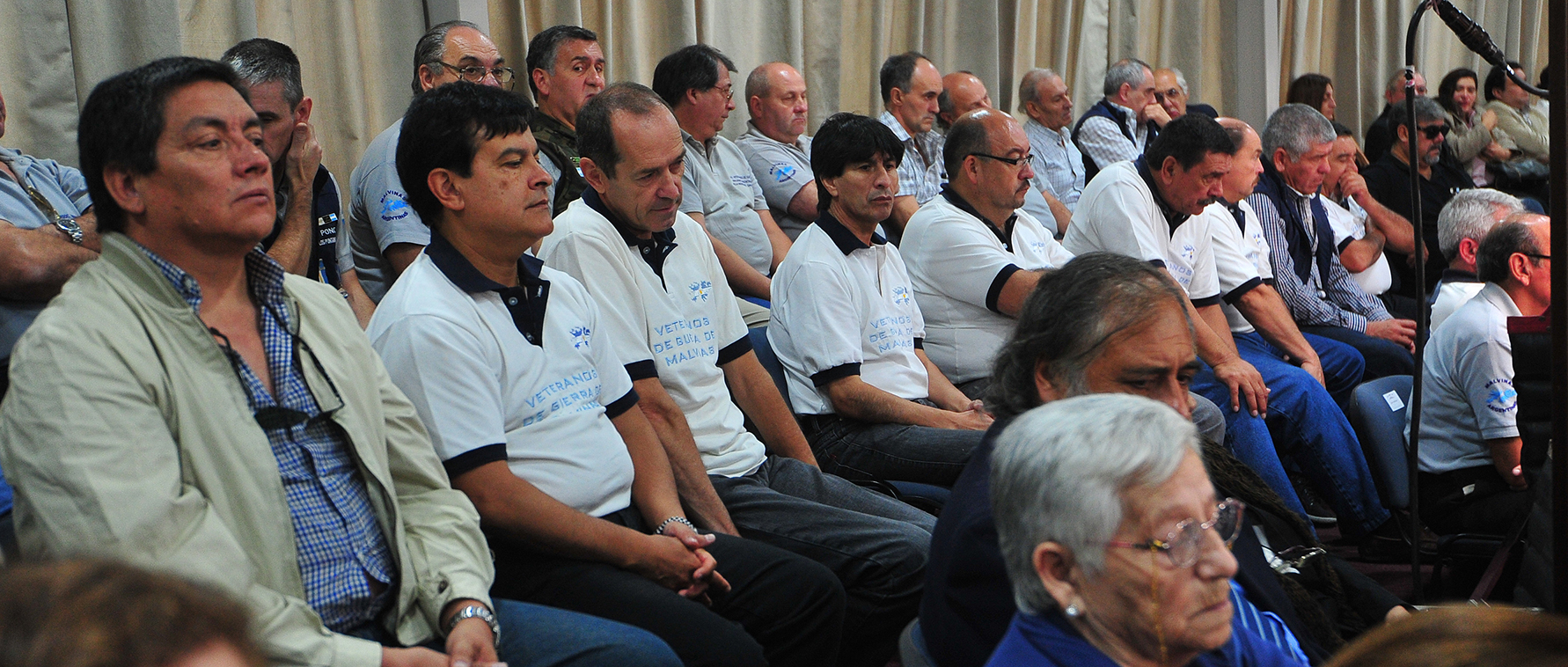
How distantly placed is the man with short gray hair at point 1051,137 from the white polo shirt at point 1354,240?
1.04 m

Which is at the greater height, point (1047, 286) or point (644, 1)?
point (644, 1)

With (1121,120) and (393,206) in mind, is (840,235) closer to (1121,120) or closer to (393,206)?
(393,206)

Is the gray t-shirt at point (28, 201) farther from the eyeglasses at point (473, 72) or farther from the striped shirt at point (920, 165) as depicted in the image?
the striped shirt at point (920, 165)

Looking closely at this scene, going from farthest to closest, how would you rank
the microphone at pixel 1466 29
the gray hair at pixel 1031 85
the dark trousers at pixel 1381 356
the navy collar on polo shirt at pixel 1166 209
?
the gray hair at pixel 1031 85 → the dark trousers at pixel 1381 356 → the navy collar on polo shirt at pixel 1166 209 → the microphone at pixel 1466 29

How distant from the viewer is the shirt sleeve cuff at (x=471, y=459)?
5.98 ft

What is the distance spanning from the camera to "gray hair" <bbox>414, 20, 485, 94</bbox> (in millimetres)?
3377

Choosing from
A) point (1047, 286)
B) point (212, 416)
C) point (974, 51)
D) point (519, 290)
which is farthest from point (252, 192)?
point (974, 51)

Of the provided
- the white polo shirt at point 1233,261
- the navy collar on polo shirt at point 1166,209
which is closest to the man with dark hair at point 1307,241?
the white polo shirt at point 1233,261

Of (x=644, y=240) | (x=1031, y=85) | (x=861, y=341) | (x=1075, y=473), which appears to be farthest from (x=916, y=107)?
A: (x=1075, y=473)

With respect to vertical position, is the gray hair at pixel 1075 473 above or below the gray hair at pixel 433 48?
below

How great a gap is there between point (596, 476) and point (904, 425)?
1.00m

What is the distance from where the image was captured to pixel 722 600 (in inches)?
79.5

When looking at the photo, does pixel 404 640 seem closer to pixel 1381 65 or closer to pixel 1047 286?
pixel 1047 286

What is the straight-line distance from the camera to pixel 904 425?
2.79 meters
